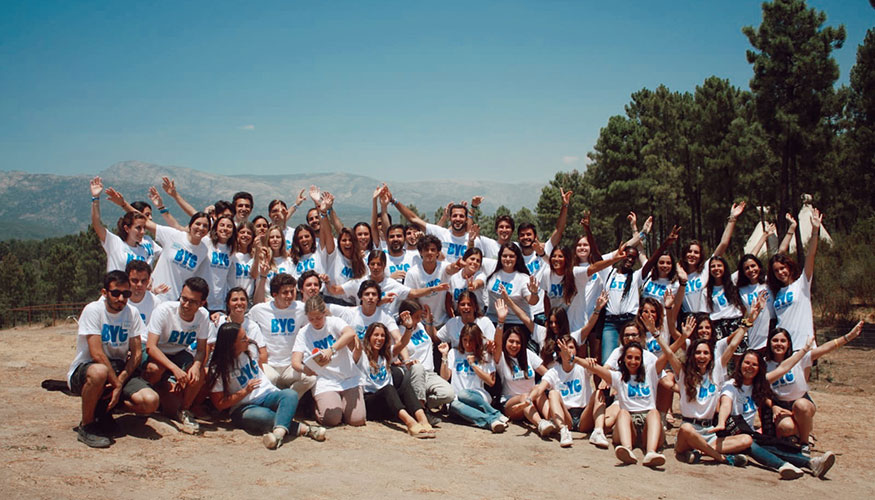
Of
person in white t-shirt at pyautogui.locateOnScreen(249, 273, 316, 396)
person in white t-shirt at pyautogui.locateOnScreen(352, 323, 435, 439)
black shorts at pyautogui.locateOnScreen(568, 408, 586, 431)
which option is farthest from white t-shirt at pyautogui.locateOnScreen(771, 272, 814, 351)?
person in white t-shirt at pyautogui.locateOnScreen(249, 273, 316, 396)

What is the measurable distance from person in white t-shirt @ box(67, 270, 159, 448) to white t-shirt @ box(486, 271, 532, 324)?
424 cm

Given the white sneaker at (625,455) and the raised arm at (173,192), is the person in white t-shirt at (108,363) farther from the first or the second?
the white sneaker at (625,455)

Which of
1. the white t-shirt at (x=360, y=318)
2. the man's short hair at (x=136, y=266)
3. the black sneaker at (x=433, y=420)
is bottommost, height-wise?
the black sneaker at (x=433, y=420)

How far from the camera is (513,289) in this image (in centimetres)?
819

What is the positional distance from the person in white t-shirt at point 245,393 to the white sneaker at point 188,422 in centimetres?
28

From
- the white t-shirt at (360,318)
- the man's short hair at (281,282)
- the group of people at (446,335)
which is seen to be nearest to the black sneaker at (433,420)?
the group of people at (446,335)

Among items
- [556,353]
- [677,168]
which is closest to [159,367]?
[556,353]

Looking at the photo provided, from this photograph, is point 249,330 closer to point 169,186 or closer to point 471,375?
point 471,375

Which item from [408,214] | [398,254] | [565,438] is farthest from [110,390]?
[408,214]

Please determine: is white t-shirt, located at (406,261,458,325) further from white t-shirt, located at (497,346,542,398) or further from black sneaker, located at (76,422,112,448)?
black sneaker, located at (76,422,112,448)

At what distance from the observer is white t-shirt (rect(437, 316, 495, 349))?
→ 7.88 metres

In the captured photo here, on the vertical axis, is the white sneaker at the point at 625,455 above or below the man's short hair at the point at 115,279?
below

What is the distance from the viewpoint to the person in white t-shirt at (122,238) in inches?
298

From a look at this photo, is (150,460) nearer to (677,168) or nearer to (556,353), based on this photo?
(556,353)
